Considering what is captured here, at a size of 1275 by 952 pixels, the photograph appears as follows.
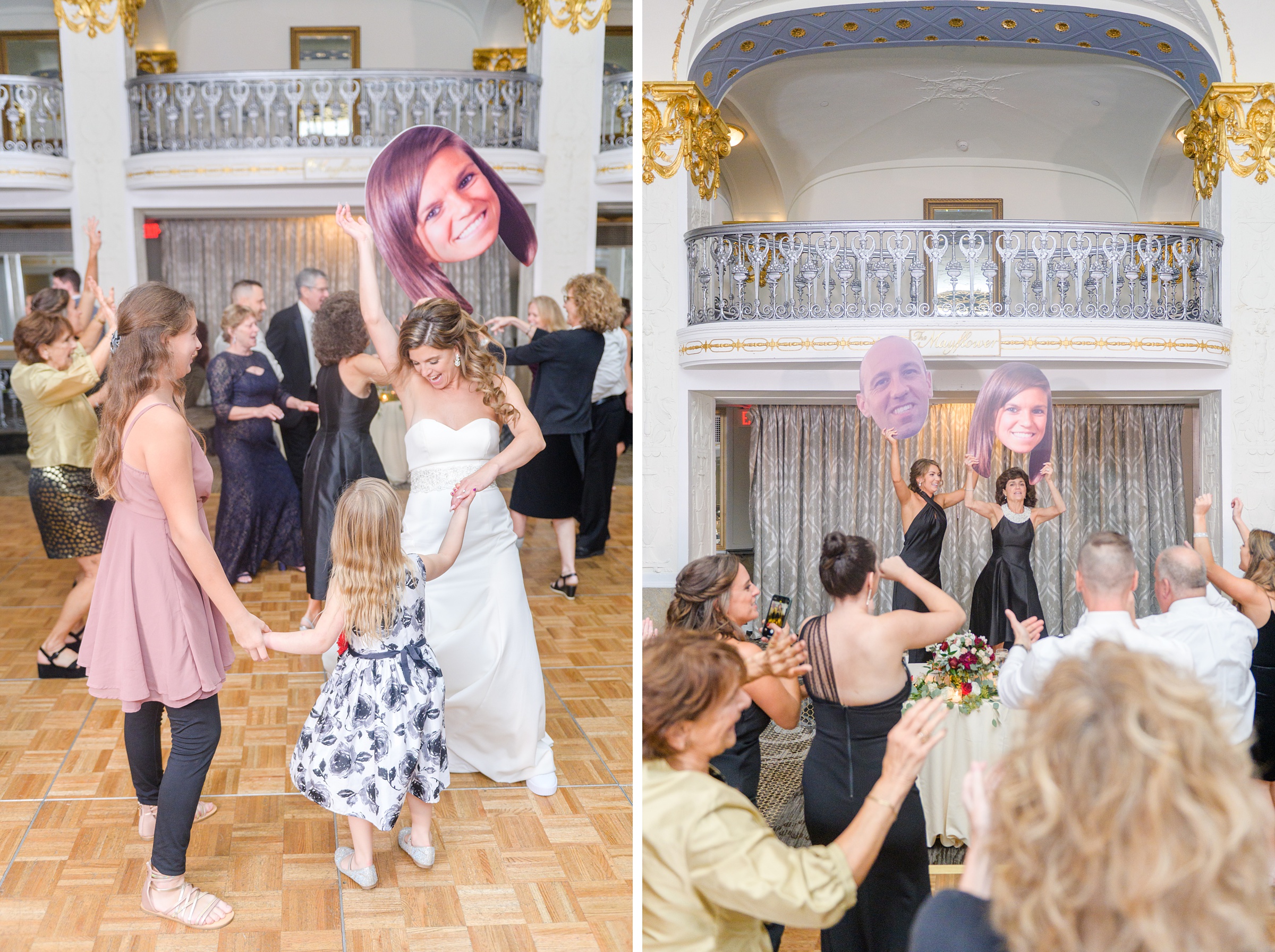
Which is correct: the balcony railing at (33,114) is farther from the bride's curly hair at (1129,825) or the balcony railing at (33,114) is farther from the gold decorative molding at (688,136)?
the bride's curly hair at (1129,825)

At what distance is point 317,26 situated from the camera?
10812mm

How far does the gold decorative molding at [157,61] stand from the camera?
1040cm

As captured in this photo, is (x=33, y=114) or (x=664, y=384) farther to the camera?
(x=33, y=114)

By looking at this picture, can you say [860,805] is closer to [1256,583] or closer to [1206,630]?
[1206,630]

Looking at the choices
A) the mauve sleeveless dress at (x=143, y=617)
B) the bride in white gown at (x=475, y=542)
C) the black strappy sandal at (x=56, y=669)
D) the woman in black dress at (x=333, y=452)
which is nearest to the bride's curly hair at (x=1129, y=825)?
the mauve sleeveless dress at (x=143, y=617)

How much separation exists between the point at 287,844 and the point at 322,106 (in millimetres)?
7309

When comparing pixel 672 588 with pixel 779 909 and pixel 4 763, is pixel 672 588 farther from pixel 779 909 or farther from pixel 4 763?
pixel 4 763

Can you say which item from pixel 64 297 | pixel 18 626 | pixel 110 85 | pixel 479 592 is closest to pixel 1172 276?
pixel 479 592

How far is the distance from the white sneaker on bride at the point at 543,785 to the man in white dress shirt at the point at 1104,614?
5.01ft

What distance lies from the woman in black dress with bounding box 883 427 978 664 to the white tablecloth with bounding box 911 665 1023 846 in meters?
0.15

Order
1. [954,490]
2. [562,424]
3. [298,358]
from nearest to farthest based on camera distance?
[954,490] → [562,424] → [298,358]

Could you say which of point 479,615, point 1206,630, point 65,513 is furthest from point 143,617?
point 1206,630

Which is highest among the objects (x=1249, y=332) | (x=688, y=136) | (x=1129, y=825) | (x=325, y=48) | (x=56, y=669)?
(x=325, y=48)

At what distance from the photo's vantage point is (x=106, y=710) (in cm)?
378
